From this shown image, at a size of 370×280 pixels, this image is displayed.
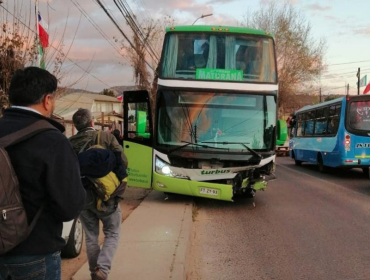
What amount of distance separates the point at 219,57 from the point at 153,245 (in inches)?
209

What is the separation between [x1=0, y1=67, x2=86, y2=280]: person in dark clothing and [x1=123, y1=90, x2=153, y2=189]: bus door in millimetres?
7013

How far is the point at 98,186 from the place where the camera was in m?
4.05

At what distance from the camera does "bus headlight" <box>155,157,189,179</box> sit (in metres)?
9.13

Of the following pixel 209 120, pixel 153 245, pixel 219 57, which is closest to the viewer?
pixel 153 245

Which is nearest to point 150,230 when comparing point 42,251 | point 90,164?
point 90,164

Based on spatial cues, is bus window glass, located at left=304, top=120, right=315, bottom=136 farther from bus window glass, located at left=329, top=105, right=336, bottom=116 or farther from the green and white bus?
the green and white bus

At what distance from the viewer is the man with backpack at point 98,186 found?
3.99m

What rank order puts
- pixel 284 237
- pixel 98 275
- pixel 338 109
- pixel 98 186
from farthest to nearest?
pixel 338 109 → pixel 284 237 → pixel 98 275 → pixel 98 186

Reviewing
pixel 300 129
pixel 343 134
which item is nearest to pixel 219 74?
pixel 343 134

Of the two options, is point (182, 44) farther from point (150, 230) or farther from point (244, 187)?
point (150, 230)

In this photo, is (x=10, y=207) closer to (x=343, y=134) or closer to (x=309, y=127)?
(x=343, y=134)

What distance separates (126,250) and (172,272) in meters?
1.11

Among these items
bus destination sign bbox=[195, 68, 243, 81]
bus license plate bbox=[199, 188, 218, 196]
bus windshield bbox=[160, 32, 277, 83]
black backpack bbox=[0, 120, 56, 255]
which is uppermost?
bus windshield bbox=[160, 32, 277, 83]

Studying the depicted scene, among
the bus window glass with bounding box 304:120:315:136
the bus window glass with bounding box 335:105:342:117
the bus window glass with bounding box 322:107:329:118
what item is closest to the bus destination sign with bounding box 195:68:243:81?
the bus window glass with bounding box 335:105:342:117
